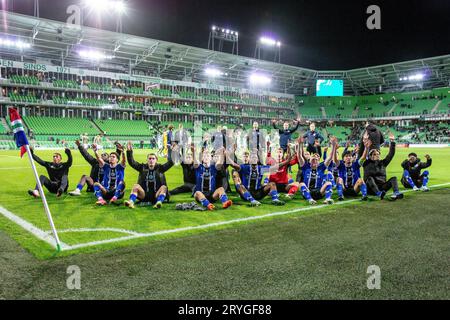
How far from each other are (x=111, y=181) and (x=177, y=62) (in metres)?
55.4

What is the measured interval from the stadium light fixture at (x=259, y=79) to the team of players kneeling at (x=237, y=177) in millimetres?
62652

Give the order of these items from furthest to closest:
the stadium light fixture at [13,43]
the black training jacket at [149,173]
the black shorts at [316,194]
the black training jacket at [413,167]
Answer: the stadium light fixture at [13,43]
the black training jacket at [413,167]
the black shorts at [316,194]
the black training jacket at [149,173]

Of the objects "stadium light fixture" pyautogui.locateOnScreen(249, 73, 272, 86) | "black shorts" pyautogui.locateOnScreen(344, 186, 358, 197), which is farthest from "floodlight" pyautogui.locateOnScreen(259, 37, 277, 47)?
"black shorts" pyautogui.locateOnScreen(344, 186, 358, 197)

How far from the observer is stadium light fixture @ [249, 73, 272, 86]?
71.1 metres

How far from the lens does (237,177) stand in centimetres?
880

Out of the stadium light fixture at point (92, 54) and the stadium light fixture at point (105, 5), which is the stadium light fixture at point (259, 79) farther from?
the stadium light fixture at point (105, 5)

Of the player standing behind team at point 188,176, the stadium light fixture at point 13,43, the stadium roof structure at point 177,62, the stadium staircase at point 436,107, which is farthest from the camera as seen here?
the stadium staircase at point 436,107

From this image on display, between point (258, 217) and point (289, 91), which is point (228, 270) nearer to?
point (258, 217)

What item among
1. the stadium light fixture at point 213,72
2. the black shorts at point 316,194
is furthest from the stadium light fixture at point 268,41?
the black shorts at point 316,194

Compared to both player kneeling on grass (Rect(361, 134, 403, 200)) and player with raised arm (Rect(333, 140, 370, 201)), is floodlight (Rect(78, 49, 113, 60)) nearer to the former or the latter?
player with raised arm (Rect(333, 140, 370, 201))

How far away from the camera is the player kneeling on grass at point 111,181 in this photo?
29.0 ft
